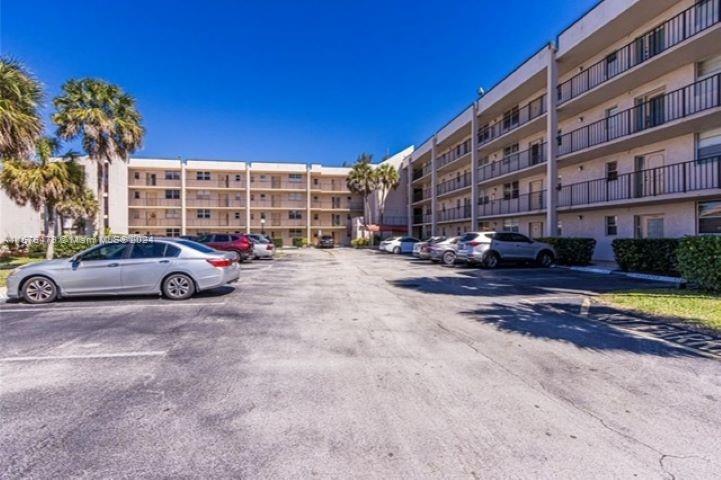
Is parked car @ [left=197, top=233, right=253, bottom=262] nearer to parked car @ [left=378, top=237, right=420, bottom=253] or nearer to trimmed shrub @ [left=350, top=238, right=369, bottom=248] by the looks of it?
parked car @ [left=378, top=237, right=420, bottom=253]

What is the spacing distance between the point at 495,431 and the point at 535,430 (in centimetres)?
34

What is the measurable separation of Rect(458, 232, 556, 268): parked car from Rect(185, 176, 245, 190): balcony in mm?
42849

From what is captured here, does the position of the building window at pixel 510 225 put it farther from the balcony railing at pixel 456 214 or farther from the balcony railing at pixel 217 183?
the balcony railing at pixel 217 183

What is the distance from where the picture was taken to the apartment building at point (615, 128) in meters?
15.0

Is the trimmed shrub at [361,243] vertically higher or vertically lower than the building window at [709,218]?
lower

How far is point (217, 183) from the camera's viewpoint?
5422 cm

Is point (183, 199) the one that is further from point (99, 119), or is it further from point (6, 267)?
point (6, 267)

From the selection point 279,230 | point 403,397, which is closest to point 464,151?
point 279,230

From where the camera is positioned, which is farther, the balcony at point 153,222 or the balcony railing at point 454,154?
the balcony at point 153,222

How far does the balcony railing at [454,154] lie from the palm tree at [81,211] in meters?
31.4

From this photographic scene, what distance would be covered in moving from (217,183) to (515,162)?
41091 mm

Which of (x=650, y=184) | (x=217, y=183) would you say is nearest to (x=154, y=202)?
(x=217, y=183)

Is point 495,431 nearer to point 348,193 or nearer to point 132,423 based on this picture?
point 132,423

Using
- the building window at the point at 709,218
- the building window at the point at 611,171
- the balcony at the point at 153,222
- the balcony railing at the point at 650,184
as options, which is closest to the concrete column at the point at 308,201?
the balcony at the point at 153,222
